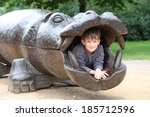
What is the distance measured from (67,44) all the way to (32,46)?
1108mm

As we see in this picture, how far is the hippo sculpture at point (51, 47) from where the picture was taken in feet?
17.1

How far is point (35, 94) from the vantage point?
6.18 metres

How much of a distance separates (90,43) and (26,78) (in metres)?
1.30

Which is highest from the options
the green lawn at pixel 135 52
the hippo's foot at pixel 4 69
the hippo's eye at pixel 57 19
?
the hippo's eye at pixel 57 19

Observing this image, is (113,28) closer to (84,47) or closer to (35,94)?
(84,47)

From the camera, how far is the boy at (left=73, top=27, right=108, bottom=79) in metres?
5.43

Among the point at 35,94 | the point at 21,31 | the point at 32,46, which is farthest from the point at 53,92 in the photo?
the point at 21,31

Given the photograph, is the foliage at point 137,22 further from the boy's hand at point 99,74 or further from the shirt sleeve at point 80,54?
the boy's hand at point 99,74

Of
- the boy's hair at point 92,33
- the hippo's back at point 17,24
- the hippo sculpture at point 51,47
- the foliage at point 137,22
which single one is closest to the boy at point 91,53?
the boy's hair at point 92,33

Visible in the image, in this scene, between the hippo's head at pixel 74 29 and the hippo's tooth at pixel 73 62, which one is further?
the hippo's tooth at pixel 73 62

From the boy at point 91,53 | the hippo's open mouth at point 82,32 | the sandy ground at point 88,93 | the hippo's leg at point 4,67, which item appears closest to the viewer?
the hippo's open mouth at point 82,32

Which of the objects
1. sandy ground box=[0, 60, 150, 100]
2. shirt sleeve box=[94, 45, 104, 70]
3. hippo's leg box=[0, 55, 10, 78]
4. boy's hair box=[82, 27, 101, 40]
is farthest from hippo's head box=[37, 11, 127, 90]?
hippo's leg box=[0, 55, 10, 78]

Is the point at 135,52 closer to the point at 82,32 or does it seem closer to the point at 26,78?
the point at 26,78

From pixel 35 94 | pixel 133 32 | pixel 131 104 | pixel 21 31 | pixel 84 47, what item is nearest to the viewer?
pixel 131 104
